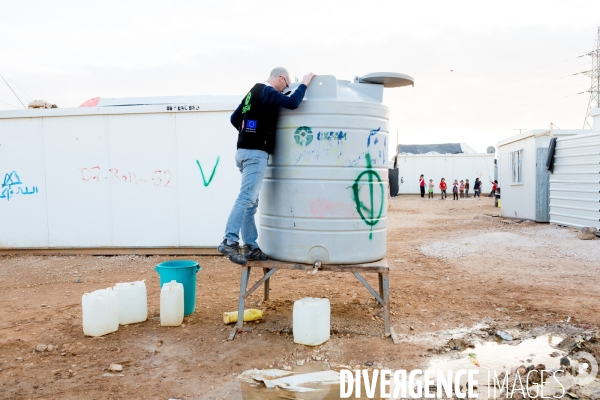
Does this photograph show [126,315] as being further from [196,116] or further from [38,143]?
[38,143]

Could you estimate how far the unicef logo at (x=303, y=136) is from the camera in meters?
4.10

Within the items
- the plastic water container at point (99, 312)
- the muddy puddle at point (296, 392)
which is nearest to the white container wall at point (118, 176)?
the plastic water container at point (99, 312)

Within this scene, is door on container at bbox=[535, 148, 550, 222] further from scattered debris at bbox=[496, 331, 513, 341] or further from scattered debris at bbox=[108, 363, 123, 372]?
scattered debris at bbox=[108, 363, 123, 372]

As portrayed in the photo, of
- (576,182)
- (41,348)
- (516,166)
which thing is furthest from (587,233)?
(41,348)

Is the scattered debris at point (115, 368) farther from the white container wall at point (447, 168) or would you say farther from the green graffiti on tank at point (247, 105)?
the white container wall at point (447, 168)

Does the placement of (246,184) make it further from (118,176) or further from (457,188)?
(457,188)

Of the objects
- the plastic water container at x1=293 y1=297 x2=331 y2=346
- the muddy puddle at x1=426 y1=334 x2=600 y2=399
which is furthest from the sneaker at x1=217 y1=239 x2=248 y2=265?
the muddy puddle at x1=426 y1=334 x2=600 y2=399

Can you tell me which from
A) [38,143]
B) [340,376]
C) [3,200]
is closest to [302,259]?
[340,376]

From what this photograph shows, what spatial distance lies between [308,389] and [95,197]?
6573 mm

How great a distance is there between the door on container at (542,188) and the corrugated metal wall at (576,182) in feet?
1.77

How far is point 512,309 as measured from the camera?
5.06 metres

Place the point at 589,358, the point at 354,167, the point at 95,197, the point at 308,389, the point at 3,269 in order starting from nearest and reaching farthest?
the point at 308,389
the point at 589,358
the point at 354,167
the point at 3,269
the point at 95,197

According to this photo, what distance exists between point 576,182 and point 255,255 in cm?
940

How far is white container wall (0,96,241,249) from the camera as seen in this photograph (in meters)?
8.22
